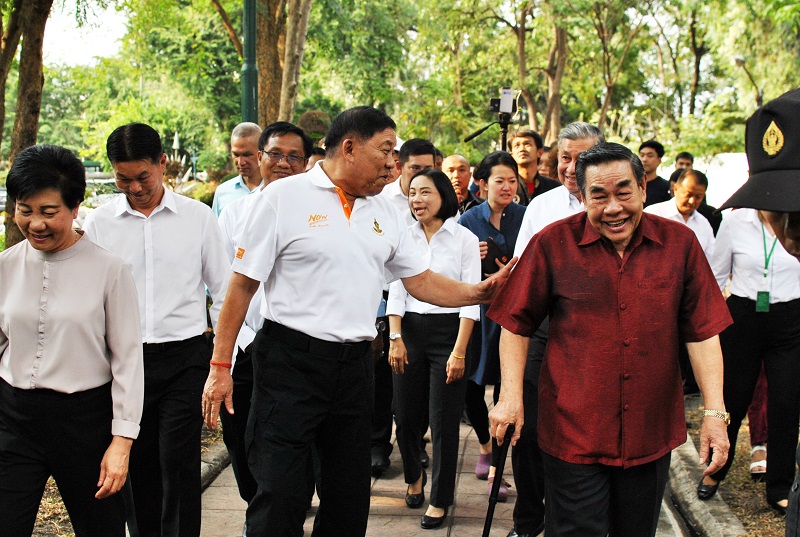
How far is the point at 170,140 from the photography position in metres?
54.2

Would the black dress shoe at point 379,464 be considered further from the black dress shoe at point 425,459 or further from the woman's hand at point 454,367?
the woman's hand at point 454,367

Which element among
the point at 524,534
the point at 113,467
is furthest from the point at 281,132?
the point at 524,534

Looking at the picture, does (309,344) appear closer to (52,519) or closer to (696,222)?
(52,519)

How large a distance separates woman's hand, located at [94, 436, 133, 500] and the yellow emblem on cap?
2595 millimetres

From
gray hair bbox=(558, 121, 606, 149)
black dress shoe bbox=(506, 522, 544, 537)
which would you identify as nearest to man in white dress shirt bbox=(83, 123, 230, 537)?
black dress shoe bbox=(506, 522, 544, 537)

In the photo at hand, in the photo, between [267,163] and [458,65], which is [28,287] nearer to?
[267,163]

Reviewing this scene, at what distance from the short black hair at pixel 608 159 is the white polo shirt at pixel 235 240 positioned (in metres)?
1.97

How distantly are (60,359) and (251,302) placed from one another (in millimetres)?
1725

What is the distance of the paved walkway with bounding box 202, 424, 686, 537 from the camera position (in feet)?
18.5

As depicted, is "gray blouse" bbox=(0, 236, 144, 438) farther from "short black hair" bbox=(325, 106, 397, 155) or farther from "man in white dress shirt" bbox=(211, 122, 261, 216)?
"man in white dress shirt" bbox=(211, 122, 261, 216)

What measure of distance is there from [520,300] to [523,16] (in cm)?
2425

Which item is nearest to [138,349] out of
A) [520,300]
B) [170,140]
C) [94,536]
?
[94,536]

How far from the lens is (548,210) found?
5.51 metres

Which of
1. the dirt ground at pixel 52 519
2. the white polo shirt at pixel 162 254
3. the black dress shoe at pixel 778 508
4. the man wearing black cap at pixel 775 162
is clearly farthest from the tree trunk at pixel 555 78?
the man wearing black cap at pixel 775 162
